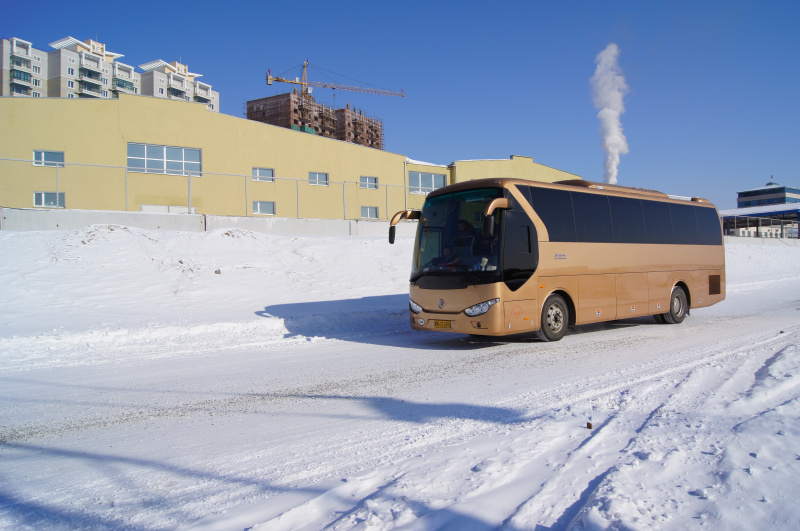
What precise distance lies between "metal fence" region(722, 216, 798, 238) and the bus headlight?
41.6 m

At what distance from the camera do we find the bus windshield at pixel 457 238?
978 centimetres

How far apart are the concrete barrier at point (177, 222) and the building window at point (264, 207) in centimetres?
655

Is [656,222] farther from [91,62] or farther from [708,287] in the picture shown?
[91,62]

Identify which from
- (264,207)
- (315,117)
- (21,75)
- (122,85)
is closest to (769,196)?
(315,117)

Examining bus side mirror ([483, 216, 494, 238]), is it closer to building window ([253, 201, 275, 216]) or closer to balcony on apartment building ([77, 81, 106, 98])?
building window ([253, 201, 275, 216])

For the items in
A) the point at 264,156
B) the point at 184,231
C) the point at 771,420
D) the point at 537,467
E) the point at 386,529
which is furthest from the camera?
A: the point at 264,156

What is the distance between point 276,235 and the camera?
67.8ft

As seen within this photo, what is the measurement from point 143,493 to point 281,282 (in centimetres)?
1308

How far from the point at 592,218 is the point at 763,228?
42248 mm

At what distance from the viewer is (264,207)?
93.7 feet

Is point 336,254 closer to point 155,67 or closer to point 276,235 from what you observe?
point 276,235

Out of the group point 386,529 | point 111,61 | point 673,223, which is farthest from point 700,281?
point 111,61

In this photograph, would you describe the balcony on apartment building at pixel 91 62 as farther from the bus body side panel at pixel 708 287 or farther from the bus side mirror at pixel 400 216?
the bus body side panel at pixel 708 287

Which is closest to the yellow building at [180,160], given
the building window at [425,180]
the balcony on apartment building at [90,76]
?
the building window at [425,180]
